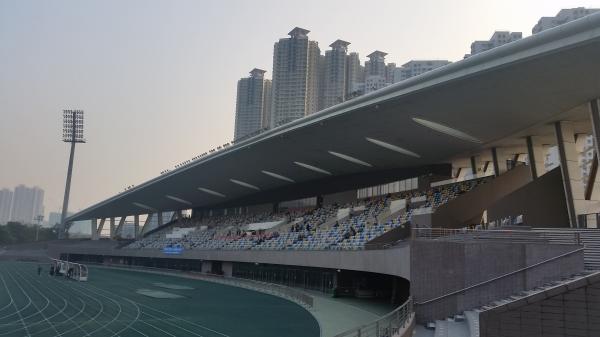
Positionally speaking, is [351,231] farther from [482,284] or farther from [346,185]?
[482,284]

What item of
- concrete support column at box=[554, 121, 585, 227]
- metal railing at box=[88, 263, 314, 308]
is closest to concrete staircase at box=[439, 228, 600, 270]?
concrete support column at box=[554, 121, 585, 227]

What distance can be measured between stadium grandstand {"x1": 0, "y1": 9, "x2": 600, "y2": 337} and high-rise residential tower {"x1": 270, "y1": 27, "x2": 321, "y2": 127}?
42226 mm

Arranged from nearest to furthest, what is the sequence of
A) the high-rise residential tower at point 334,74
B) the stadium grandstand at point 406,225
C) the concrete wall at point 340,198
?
the stadium grandstand at point 406,225 < the concrete wall at point 340,198 < the high-rise residential tower at point 334,74

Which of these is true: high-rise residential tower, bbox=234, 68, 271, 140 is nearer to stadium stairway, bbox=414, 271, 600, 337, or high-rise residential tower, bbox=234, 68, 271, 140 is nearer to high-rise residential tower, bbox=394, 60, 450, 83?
high-rise residential tower, bbox=394, 60, 450, 83

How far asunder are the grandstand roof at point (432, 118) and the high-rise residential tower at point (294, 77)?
46835 mm

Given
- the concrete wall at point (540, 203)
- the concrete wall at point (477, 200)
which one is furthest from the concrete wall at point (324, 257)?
the concrete wall at point (540, 203)

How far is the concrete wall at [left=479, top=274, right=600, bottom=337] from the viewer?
1134cm

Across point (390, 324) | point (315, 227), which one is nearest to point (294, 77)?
point (315, 227)

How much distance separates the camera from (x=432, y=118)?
27.3m

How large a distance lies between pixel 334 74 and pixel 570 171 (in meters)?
82.8

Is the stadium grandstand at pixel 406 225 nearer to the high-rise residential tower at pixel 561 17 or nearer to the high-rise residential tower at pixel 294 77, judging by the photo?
the high-rise residential tower at pixel 294 77

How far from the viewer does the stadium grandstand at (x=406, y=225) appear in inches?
604

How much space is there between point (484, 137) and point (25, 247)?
7950 centimetres

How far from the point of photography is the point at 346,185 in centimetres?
4712
